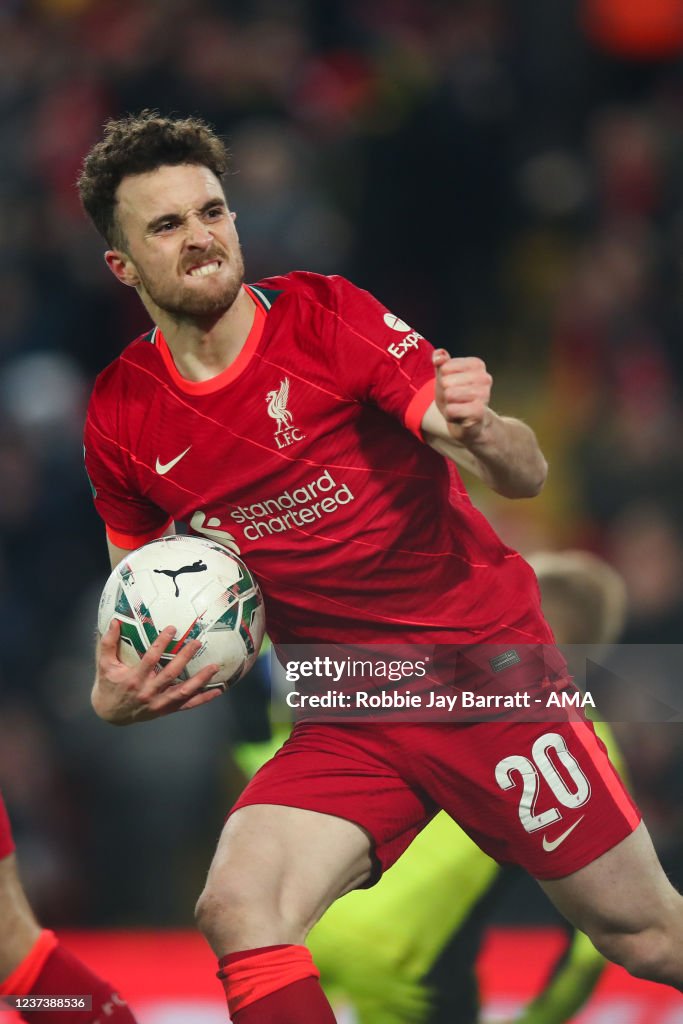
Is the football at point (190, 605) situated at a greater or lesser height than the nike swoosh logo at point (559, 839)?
greater

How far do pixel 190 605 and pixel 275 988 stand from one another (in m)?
0.72

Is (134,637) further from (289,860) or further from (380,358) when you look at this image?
(380,358)

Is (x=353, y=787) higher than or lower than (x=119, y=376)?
lower

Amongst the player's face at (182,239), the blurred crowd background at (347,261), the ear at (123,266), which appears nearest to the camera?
the player's face at (182,239)

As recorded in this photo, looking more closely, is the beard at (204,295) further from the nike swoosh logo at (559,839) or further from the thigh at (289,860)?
the nike swoosh logo at (559,839)

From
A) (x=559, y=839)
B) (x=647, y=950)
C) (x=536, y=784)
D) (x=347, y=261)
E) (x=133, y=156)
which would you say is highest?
(x=133, y=156)

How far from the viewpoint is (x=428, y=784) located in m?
2.84

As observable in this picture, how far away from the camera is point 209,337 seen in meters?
2.75

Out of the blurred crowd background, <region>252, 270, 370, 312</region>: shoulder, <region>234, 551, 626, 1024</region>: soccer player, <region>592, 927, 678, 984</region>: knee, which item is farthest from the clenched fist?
the blurred crowd background

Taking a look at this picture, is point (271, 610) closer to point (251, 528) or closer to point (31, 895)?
point (251, 528)

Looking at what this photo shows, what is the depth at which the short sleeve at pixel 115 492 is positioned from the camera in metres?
2.84

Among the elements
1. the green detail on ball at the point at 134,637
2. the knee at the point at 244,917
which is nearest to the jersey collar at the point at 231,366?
the green detail on ball at the point at 134,637

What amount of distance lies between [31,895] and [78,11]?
167 inches

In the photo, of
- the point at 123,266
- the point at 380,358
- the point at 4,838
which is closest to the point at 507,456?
the point at 380,358
